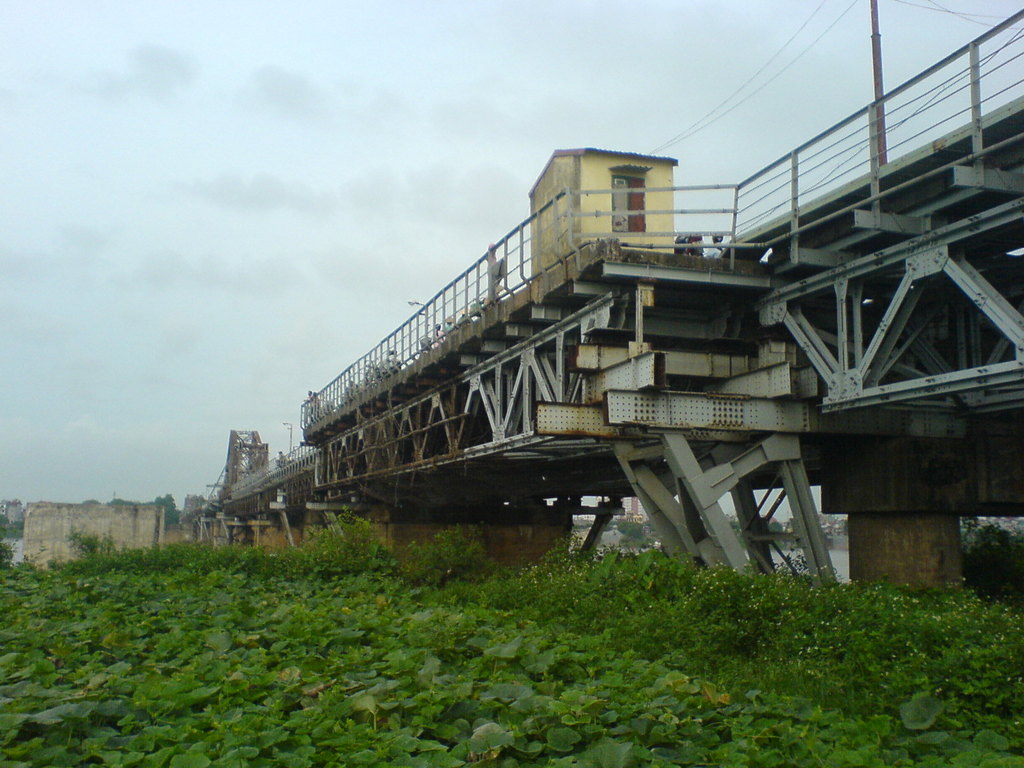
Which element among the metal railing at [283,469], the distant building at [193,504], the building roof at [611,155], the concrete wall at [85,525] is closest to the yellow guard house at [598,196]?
the building roof at [611,155]

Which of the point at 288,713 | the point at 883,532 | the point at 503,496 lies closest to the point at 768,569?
the point at 883,532

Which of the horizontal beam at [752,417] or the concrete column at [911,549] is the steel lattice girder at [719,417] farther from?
the concrete column at [911,549]

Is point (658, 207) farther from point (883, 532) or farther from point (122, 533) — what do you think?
point (122, 533)

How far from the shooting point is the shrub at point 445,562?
827 inches

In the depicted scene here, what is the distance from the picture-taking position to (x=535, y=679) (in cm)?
878

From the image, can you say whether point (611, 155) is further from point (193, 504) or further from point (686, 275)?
point (193, 504)

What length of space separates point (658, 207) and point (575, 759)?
14.8m

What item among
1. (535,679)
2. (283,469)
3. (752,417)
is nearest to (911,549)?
(752,417)

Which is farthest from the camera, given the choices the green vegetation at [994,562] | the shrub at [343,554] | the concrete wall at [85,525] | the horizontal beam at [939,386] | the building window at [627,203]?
the concrete wall at [85,525]

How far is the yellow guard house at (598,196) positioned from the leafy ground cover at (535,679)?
6797mm

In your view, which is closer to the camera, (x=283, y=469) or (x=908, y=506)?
(x=908, y=506)

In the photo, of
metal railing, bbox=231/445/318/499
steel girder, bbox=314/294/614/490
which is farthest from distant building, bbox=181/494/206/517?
steel girder, bbox=314/294/614/490

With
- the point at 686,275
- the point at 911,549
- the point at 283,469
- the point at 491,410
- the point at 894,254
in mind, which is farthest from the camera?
the point at 283,469

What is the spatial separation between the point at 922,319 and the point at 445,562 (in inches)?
472
